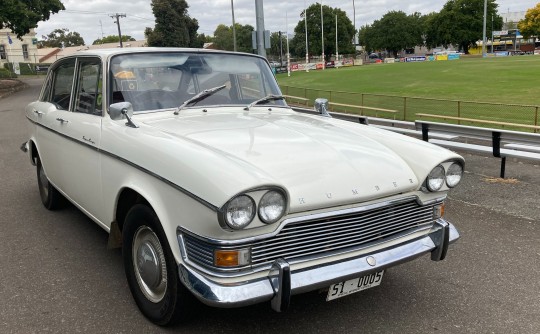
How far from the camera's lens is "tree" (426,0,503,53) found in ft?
307

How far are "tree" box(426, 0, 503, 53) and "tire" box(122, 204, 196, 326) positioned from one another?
10265 centimetres

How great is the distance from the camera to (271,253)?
8.13ft

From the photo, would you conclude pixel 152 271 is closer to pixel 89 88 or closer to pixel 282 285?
pixel 282 285

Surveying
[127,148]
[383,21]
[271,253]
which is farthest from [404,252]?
[383,21]

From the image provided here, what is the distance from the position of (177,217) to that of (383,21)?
113099mm

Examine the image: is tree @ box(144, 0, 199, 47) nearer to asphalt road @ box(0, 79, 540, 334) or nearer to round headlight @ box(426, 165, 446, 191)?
asphalt road @ box(0, 79, 540, 334)

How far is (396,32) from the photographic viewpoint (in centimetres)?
10512

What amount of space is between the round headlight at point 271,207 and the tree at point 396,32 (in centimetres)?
10995

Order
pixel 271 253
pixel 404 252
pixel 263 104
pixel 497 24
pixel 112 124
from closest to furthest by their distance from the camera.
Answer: pixel 271 253 → pixel 404 252 → pixel 112 124 → pixel 263 104 → pixel 497 24

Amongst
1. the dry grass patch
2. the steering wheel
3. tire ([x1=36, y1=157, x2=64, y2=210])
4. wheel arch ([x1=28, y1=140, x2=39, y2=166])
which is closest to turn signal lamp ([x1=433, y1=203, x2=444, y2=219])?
the steering wheel

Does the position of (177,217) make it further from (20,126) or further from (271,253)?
(20,126)

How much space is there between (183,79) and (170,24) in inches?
2678

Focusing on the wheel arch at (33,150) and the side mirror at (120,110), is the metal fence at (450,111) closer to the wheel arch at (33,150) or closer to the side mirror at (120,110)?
the wheel arch at (33,150)

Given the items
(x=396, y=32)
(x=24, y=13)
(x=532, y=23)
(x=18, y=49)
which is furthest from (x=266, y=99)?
(x=532, y=23)
